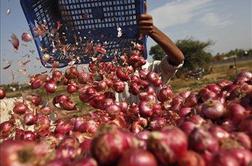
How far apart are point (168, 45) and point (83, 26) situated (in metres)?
0.94

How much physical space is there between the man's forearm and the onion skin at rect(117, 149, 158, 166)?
257 cm

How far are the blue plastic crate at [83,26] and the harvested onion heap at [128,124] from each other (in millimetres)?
380

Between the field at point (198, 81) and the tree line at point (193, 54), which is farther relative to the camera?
the tree line at point (193, 54)

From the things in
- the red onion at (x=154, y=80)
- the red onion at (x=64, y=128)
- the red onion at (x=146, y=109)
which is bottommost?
the red onion at (x=154, y=80)

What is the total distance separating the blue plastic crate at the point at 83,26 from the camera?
4.15m

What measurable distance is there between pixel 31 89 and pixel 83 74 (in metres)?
0.41

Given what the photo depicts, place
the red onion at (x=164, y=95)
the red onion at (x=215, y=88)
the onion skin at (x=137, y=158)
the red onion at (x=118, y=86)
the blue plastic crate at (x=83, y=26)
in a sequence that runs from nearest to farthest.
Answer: the onion skin at (x=137, y=158) → the red onion at (x=215, y=88) → the red onion at (x=164, y=95) → the red onion at (x=118, y=86) → the blue plastic crate at (x=83, y=26)

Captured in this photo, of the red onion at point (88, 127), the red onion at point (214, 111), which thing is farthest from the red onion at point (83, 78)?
the red onion at point (214, 111)

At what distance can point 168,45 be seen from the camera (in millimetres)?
3842

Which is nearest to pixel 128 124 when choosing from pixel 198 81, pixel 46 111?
pixel 46 111

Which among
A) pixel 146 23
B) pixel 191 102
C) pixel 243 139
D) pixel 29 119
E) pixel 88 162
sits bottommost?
pixel 29 119

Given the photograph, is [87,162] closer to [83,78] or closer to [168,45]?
[83,78]

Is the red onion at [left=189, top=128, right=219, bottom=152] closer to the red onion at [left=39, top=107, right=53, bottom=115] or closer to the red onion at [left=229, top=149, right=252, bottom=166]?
the red onion at [left=229, top=149, right=252, bottom=166]

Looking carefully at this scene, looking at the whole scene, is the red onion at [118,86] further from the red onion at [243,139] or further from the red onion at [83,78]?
the red onion at [243,139]
